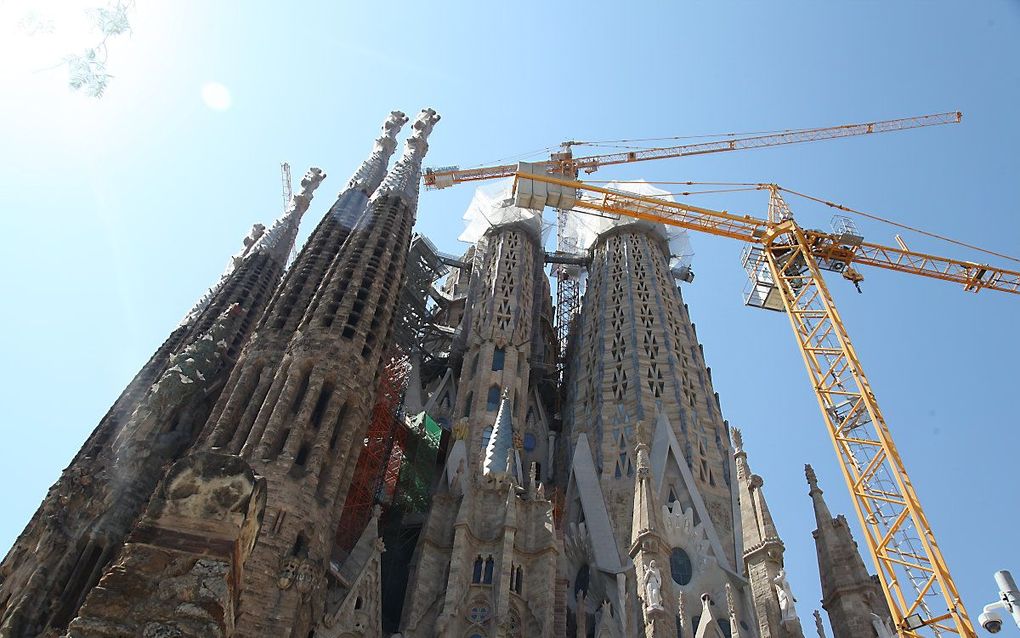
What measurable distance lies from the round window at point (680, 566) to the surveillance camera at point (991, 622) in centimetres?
1612

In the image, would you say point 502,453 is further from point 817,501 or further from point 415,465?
point 817,501

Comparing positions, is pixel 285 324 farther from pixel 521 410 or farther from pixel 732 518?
pixel 732 518

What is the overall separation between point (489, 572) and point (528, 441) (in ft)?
39.8

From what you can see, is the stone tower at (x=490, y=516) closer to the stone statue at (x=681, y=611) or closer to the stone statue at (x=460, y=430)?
the stone statue at (x=460, y=430)

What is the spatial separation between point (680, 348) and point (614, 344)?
8.93 feet

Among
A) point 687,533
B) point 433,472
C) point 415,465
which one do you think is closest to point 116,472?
point 415,465

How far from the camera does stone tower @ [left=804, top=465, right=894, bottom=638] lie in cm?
1898

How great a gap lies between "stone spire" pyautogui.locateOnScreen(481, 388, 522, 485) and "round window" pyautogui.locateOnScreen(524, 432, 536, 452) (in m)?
6.00

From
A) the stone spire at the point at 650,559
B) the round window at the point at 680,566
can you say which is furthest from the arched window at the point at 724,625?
the stone spire at the point at 650,559

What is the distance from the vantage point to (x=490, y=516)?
23.2 meters

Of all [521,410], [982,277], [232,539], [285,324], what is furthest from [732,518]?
[232,539]

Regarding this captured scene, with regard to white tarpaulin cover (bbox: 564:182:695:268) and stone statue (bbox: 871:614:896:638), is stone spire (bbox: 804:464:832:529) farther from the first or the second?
white tarpaulin cover (bbox: 564:182:695:268)

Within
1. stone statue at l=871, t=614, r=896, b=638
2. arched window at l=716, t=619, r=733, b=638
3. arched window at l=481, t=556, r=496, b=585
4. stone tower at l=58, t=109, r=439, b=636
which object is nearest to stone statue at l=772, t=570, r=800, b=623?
stone statue at l=871, t=614, r=896, b=638

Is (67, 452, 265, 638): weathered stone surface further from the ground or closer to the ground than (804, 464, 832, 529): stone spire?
closer to the ground
